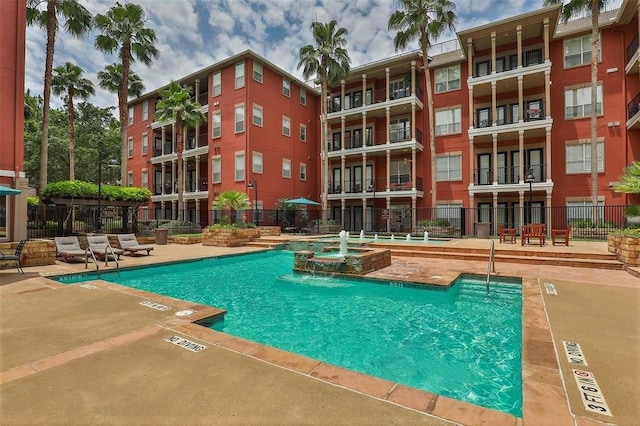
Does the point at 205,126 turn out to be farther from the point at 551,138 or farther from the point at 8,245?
the point at 551,138

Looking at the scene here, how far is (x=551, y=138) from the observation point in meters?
21.4

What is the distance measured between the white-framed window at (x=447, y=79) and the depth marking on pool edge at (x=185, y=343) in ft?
87.0

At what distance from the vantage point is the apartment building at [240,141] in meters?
25.1

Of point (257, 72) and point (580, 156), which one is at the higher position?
point (257, 72)

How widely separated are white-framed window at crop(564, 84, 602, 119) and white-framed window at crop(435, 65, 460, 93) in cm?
709

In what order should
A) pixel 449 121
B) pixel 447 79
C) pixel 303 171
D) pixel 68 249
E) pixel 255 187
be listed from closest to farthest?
1. pixel 68 249
2. pixel 255 187
3. pixel 449 121
4. pixel 447 79
5. pixel 303 171

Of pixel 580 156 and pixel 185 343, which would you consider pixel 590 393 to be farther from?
pixel 580 156

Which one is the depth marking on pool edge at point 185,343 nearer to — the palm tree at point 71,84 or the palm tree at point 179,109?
the palm tree at point 179,109

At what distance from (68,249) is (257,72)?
763 inches

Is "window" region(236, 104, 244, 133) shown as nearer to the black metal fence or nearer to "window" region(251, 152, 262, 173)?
"window" region(251, 152, 262, 173)

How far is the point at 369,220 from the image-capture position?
27.3m

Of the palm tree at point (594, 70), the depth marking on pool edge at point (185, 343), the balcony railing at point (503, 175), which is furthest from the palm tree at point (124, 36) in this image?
the palm tree at point (594, 70)

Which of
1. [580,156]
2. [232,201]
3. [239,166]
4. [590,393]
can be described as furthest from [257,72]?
[590,393]

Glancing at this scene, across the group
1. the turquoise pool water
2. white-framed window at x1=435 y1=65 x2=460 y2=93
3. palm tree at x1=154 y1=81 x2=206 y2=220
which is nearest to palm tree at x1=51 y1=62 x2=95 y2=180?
palm tree at x1=154 y1=81 x2=206 y2=220
